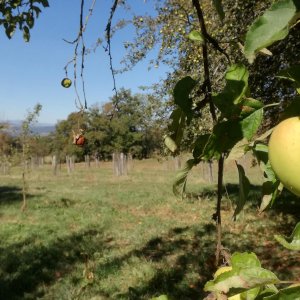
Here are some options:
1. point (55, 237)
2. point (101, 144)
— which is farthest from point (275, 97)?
point (101, 144)

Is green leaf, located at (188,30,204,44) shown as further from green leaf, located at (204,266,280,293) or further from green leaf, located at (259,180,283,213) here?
green leaf, located at (204,266,280,293)

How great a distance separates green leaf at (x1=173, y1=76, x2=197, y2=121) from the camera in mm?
879

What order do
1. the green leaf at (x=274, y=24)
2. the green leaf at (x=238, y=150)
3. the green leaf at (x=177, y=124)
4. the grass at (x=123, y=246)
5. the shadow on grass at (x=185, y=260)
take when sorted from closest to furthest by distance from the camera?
the green leaf at (x=274, y=24), the green leaf at (x=238, y=150), the green leaf at (x=177, y=124), the shadow on grass at (x=185, y=260), the grass at (x=123, y=246)

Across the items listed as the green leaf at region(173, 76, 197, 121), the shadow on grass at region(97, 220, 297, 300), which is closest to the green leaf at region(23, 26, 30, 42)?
the shadow on grass at region(97, 220, 297, 300)

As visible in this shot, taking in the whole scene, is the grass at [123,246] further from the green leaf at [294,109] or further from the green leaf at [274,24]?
the green leaf at [274,24]

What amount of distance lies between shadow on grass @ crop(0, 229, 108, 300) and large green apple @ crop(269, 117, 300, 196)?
5240 mm

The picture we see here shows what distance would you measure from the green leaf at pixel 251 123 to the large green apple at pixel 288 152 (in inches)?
8.4

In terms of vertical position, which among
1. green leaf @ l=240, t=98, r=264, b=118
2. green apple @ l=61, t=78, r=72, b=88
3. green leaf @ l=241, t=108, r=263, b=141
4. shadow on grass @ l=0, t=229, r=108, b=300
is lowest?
shadow on grass @ l=0, t=229, r=108, b=300

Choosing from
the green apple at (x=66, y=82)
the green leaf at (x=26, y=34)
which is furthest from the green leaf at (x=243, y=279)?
the green leaf at (x=26, y=34)

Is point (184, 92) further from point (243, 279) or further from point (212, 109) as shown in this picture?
point (243, 279)

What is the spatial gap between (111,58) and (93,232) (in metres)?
7.16

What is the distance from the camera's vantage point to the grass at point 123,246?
5.45 metres

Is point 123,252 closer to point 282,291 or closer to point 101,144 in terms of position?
point 282,291

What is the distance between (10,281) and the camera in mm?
5742
